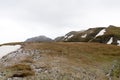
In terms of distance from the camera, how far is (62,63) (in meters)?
58.8

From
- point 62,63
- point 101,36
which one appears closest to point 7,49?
point 62,63

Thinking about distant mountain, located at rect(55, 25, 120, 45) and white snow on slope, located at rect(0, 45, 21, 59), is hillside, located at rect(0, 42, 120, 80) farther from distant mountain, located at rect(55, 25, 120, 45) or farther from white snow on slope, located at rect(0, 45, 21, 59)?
distant mountain, located at rect(55, 25, 120, 45)

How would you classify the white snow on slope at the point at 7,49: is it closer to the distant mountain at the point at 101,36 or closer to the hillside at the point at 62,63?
the hillside at the point at 62,63

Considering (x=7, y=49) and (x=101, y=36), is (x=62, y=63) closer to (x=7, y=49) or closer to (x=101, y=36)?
(x=7, y=49)

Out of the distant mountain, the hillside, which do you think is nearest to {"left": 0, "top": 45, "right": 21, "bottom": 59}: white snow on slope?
the hillside

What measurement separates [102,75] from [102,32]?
76621 mm

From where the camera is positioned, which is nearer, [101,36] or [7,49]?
[7,49]

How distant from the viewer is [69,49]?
74312mm

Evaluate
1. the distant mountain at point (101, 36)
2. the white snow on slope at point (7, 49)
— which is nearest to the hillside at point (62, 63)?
the white snow on slope at point (7, 49)

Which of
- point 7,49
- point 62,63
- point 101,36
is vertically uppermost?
point 101,36

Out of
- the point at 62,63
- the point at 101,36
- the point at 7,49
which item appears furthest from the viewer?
the point at 101,36

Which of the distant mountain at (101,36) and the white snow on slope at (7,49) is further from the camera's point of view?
the distant mountain at (101,36)

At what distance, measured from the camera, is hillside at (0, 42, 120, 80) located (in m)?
50.1

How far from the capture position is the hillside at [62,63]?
1973 inches
